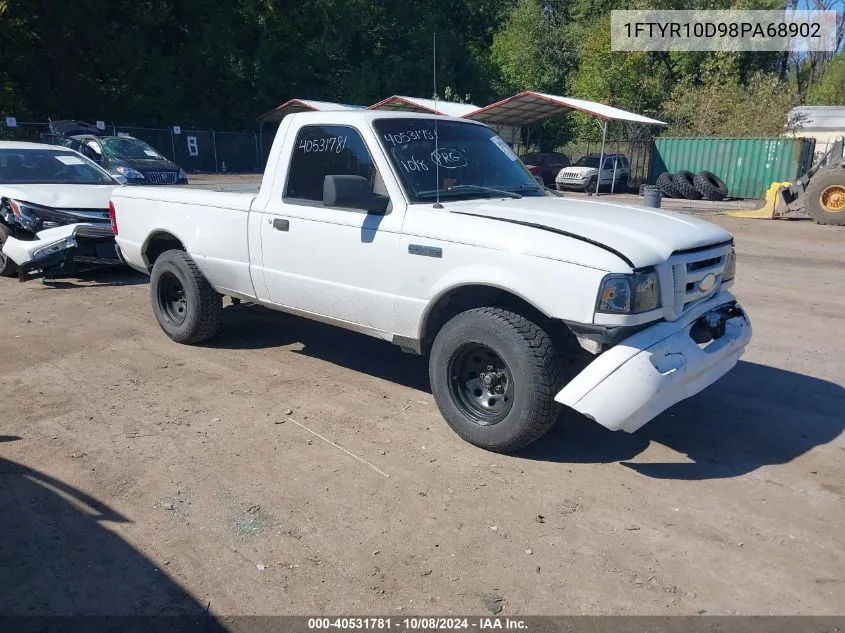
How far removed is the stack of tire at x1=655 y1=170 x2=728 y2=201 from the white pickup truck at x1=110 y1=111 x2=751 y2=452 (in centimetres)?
2055

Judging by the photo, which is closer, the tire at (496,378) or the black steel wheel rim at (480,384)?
the tire at (496,378)

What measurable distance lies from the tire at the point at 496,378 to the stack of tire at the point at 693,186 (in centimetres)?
2148

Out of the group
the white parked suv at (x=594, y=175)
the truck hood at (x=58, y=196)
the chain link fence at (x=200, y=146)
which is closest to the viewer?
the truck hood at (x=58, y=196)

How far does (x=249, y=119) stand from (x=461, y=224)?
39357 mm

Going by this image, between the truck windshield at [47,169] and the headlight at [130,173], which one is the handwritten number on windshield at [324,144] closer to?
the truck windshield at [47,169]

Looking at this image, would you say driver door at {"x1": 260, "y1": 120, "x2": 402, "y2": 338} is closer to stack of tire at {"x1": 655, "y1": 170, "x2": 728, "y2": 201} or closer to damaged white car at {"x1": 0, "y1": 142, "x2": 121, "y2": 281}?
damaged white car at {"x1": 0, "y1": 142, "x2": 121, "y2": 281}

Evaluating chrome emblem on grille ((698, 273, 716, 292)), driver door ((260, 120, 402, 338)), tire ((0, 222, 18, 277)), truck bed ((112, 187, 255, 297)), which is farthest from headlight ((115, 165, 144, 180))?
chrome emblem on grille ((698, 273, 716, 292))

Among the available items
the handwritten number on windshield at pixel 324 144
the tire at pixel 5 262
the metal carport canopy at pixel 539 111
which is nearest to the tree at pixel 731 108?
the metal carport canopy at pixel 539 111

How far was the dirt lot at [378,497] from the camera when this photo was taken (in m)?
3.04

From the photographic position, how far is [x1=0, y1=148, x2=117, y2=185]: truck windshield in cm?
940

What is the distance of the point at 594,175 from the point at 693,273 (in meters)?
23.1

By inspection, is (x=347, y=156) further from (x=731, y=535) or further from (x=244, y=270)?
(x=731, y=535)

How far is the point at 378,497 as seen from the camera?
12.4 feet

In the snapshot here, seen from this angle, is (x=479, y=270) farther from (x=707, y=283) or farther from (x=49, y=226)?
(x=49, y=226)
